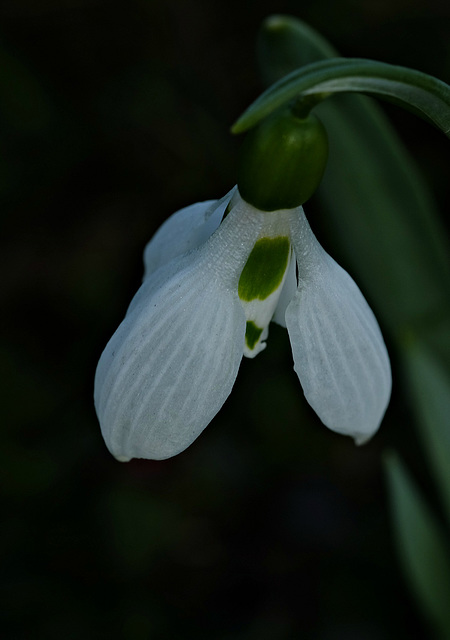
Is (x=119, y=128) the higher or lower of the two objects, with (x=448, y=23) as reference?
lower

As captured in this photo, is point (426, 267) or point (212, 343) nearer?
point (212, 343)

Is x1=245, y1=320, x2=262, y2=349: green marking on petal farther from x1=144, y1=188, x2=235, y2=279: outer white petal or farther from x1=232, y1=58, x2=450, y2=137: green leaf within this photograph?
x1=232, y1=58, x2=450, y2=137: green leaf

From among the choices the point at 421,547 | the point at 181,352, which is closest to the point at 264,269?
the point at 181,352

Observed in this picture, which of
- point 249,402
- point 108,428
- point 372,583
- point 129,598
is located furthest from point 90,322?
point 108,428

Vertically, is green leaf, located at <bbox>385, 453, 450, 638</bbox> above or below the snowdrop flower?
below

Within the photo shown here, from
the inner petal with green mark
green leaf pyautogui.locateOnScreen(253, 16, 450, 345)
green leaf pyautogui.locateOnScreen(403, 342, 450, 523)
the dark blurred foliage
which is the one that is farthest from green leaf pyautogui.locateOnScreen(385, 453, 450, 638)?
the inner petal with green mark

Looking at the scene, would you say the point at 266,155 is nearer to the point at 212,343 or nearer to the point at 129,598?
the point at 212,343
